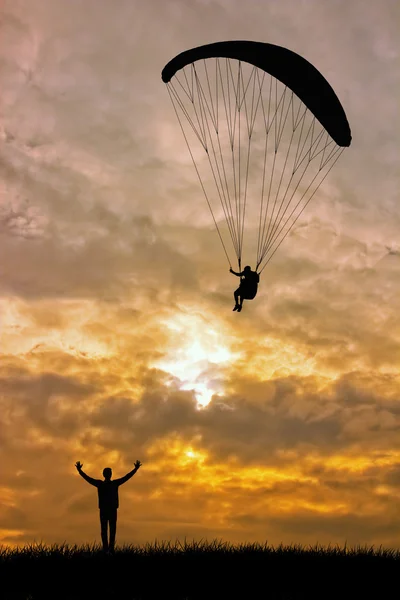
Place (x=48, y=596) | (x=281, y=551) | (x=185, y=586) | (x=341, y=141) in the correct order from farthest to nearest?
(x=341, y=141) < (x=281, y=551) < (x=185, y=586) < (x=48, y=596)

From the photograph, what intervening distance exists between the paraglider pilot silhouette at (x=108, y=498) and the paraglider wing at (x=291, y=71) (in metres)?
13.5

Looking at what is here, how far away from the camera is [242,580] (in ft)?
60.9

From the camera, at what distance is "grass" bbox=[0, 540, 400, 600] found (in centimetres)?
1716

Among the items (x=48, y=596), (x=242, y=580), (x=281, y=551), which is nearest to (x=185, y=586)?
(x=242, y=580)

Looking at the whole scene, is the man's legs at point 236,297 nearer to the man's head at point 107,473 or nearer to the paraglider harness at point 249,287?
the paraglider harness at point 249,287

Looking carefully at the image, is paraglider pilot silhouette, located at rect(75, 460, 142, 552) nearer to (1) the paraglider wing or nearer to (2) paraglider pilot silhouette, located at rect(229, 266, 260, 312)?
(2) paraglider pilot silhouette, located at rect(229, 266, 260, 312)

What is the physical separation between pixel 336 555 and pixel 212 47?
16366 mm

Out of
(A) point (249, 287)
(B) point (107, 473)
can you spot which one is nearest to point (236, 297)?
(A) point (249, 287)

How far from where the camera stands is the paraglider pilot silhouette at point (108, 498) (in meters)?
20.2

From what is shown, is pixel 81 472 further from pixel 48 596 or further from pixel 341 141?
pixel 341 141

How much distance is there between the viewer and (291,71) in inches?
1001

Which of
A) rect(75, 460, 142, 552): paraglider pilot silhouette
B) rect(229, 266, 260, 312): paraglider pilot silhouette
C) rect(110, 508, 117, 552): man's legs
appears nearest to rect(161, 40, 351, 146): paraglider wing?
rect(229, 266, 260, 312): paraglider pilot silhouette

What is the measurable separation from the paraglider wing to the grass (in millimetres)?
14567

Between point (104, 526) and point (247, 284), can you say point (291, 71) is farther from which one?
Result: point (104, 526)
